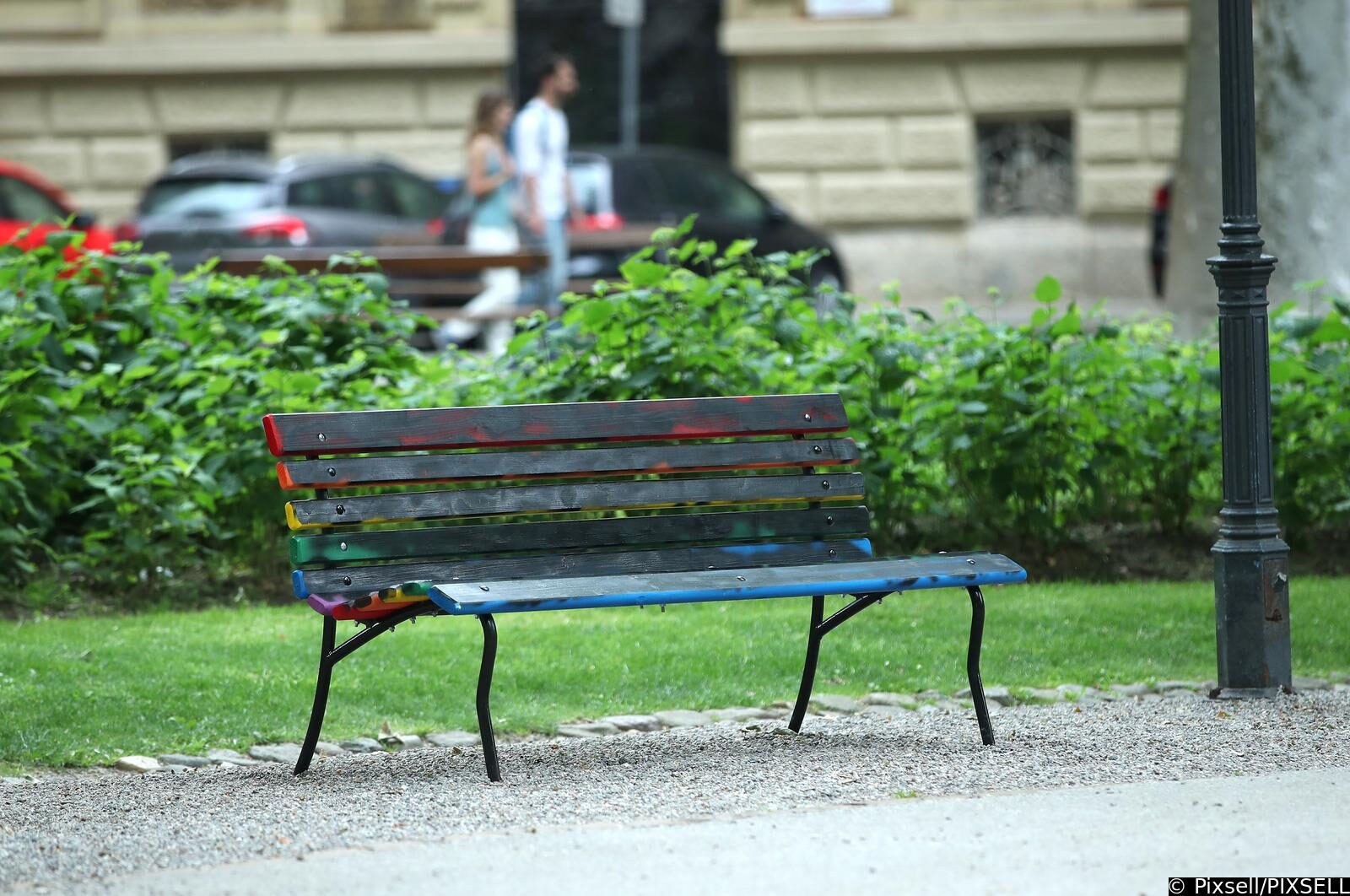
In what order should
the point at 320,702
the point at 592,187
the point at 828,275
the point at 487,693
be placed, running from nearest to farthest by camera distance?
the point at 487,693 → the point at 320,702 → the point at 592,187 → the point at 828,275

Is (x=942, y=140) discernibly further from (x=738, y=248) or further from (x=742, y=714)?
(x=742, y=714)

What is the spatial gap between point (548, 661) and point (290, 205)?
11174mm

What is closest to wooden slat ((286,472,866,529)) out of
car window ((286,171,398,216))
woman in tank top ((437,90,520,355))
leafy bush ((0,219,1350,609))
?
leafy bush ((0,219,1350,609))

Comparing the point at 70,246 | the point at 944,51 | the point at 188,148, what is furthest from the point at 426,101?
the point at 70,246

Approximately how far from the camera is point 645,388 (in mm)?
7480

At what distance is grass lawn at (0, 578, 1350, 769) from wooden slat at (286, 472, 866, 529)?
2.29 feet

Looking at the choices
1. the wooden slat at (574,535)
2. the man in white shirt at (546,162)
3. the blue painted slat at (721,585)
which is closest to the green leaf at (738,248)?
the wooden slat at (574,535)

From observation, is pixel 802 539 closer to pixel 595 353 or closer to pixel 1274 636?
pixel 1274 636

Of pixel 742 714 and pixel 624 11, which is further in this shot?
pixel 624 11

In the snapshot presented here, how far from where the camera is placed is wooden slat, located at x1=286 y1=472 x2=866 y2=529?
200 inches

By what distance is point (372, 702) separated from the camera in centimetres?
586

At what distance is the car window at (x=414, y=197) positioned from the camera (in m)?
18.2

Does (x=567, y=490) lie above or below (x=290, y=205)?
below

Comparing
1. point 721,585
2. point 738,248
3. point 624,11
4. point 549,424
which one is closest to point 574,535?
point 549,424
